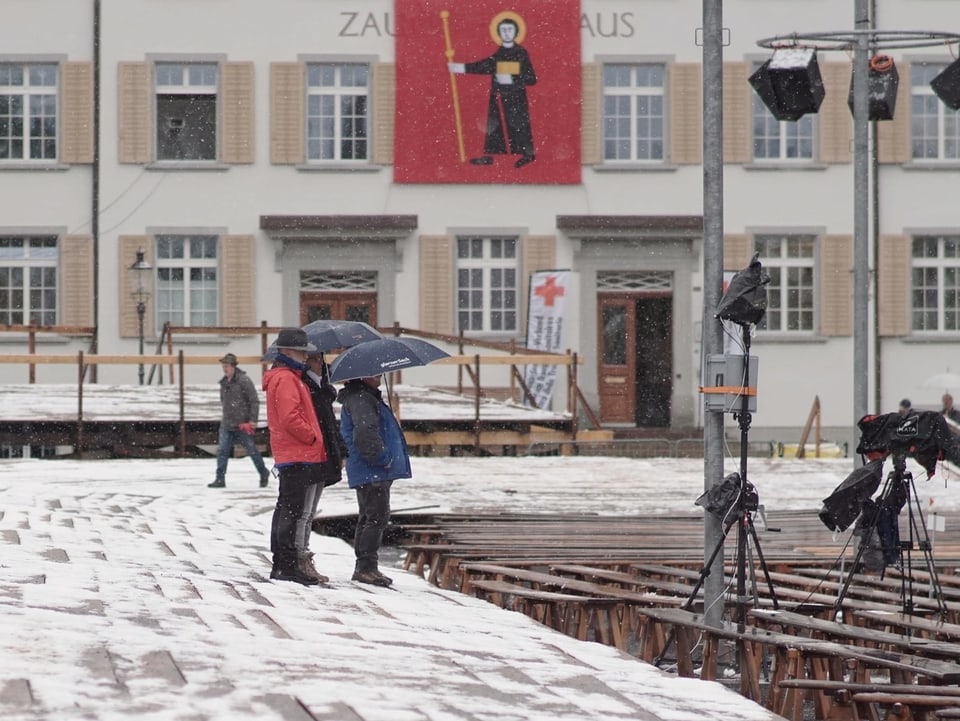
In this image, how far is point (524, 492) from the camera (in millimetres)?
19500

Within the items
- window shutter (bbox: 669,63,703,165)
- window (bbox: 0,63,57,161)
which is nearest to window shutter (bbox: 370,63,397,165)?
window shutter (bbox: 669,63,703,165)

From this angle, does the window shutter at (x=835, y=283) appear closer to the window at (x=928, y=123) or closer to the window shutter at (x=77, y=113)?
the window at (x=928, y=123)

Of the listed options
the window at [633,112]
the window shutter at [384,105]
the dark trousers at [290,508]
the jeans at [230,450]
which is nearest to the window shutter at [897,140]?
the window at [633,112]

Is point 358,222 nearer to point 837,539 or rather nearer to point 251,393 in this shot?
point 251,393

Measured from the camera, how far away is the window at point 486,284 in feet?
103

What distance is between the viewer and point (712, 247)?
8.88m

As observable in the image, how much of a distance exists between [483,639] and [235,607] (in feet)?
4.15

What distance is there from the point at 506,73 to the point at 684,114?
3155 millimetres

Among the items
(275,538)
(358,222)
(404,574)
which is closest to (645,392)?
(358,222)

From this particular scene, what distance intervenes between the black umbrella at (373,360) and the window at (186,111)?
69.3 feet

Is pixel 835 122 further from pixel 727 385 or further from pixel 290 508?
pixel 727 385

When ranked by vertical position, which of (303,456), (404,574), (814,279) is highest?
(814,279)

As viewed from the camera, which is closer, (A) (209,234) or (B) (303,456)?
(B) (303,456)

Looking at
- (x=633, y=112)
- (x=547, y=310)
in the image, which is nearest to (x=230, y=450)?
(x=547, y=310)
